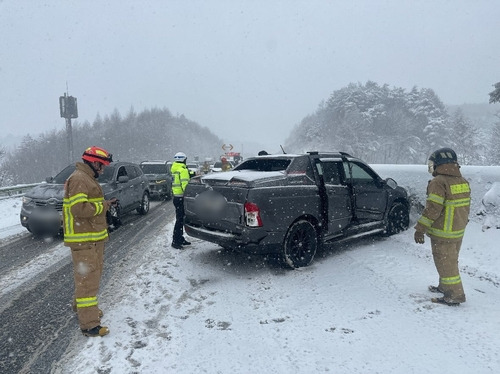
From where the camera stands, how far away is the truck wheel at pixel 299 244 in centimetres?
546

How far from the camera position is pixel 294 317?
13.3 ft

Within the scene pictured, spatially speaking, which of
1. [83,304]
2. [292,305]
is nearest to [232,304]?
[292,305]

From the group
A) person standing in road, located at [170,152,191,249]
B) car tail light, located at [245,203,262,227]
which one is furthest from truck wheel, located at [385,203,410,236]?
person standing in road, located at [170,152,191,249]

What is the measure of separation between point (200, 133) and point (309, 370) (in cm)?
17180

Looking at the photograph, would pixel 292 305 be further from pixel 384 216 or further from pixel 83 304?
pixel 384 216

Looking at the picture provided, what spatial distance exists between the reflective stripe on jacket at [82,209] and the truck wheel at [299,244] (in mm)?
2774

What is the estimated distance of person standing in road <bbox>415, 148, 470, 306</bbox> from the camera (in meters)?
4.30

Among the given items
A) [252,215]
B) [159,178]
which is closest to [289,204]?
[252,215]

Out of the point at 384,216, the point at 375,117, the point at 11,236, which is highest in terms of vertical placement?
the point at 375,117

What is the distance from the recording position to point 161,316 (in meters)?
4.09

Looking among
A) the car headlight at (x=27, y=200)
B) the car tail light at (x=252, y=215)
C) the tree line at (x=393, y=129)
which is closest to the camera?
the car tail light at (x=252, y=215)

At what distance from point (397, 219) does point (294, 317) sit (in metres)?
4.51

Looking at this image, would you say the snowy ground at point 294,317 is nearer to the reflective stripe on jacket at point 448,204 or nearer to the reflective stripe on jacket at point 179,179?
the reflective stripe on jacket at point 448,204

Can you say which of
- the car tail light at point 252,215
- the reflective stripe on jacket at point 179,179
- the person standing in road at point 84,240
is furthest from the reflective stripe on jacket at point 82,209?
the reflective stripe on jacket at point 179,179
